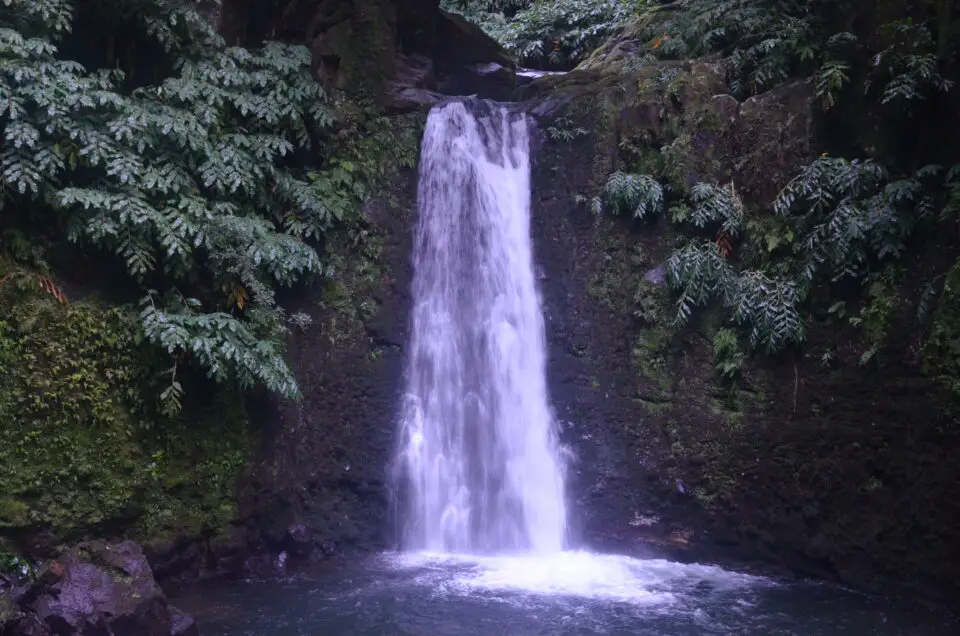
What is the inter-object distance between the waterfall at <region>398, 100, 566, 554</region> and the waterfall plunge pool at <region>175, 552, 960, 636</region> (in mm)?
577

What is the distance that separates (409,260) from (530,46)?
765cm

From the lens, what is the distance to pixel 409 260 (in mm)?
9617

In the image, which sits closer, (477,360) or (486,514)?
(486,514)

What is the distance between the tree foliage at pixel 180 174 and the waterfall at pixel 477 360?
5.18ft

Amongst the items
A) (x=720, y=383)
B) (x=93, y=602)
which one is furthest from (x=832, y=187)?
(x=93, y=602)

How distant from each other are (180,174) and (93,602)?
13.4ft

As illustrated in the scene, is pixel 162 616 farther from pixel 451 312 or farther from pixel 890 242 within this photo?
pixel 890 242

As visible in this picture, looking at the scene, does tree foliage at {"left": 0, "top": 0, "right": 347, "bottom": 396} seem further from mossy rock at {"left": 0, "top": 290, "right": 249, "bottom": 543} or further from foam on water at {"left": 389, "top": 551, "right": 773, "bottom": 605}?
foam on water at {"left": 389, "top": 551, "right": 773, "bottom": 605}

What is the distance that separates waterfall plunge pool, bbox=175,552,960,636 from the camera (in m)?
6.33

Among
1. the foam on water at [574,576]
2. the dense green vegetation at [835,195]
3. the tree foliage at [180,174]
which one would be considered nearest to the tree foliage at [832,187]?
the dense green vegetation at [835,195]

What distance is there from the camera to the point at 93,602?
5781 mm

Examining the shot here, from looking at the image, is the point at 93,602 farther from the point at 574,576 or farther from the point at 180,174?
the point at 574,576

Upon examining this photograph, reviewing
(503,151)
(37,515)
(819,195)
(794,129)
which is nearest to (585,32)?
Result: (503,151)

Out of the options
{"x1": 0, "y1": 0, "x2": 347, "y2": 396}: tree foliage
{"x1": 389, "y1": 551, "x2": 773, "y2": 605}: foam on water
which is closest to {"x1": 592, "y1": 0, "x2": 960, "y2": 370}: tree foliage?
{"x1": 389, "y1": 551, "x2": 773, "y2": 605}: foam on water
